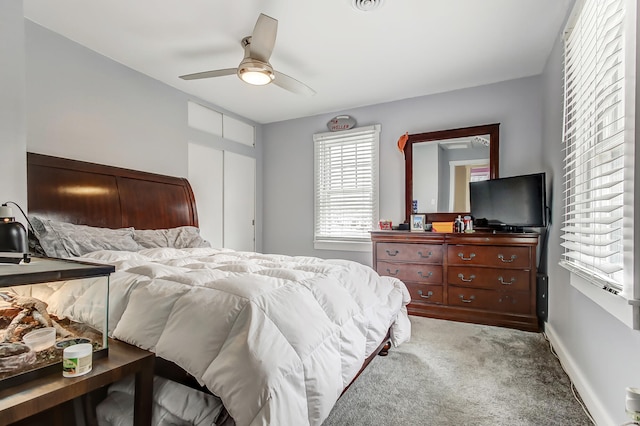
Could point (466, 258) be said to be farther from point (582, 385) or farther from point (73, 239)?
point (73, 239)

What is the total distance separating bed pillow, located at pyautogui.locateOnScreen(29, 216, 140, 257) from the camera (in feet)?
7.37

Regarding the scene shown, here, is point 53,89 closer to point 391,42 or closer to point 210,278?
point 210,278

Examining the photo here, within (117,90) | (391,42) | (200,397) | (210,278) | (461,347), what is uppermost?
A: (391,42)

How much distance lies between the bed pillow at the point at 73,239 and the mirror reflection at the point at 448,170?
10.6 feet

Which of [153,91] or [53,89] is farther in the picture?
[153,91]

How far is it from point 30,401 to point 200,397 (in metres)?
0.52

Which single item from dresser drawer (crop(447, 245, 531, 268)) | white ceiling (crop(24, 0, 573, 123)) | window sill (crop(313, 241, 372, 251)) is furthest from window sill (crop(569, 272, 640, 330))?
window sill (crop(313, 241, 372, 251))

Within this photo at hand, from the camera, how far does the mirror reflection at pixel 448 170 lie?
3.74m

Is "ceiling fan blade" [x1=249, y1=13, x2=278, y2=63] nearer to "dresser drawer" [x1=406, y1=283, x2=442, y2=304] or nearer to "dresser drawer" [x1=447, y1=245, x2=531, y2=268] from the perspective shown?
"dresser drawer" [x1=447, y1=245, x2=531, y2=268]

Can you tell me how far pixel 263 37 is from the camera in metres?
2.26

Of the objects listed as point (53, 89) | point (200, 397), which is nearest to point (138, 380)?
point (200, 397)

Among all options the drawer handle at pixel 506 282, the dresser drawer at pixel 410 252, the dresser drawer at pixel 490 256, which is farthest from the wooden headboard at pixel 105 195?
the drawer handle at pixel 506 282

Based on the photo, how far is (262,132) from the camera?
5.23 meters

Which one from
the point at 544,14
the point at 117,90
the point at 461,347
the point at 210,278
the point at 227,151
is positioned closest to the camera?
the point at 210,278
